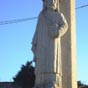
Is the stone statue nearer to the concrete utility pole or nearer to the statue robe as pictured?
the statue robe

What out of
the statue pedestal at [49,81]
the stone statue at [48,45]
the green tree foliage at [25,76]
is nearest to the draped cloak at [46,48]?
the stone statue at [48,45]

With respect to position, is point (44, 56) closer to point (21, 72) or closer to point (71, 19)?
point (71, 19)

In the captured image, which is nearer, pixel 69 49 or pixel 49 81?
pixel 49 81

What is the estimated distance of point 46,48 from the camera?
1494 centimetres

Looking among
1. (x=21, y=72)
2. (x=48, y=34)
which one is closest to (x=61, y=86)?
(x=48, y=34)

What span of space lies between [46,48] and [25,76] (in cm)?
2002

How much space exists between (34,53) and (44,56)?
0.37 metres

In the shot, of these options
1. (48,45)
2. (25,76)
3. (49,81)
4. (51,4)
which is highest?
(51,4)

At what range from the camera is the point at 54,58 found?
48.5ft

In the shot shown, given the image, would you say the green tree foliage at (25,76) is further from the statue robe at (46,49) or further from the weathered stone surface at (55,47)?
the statue robe at (46,49)

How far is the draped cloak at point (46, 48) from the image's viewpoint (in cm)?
1477

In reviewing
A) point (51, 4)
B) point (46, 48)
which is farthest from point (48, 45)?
point (51, 4)

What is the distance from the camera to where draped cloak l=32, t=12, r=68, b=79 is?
14.8 meters

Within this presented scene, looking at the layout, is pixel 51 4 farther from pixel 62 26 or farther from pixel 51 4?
pixel 62 26
